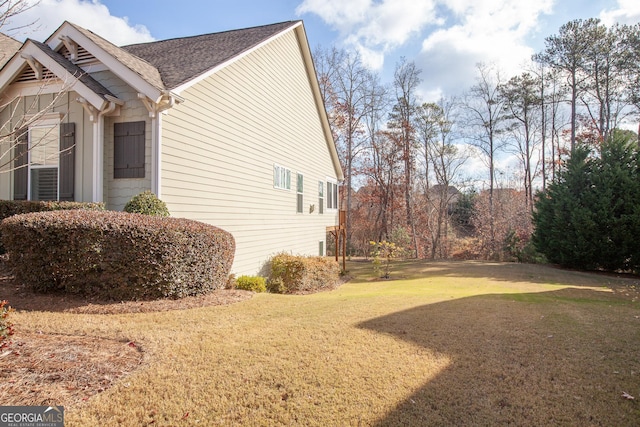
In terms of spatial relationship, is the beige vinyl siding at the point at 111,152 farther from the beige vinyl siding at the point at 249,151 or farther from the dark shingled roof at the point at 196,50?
the dark shingled roof at the point at 196,50

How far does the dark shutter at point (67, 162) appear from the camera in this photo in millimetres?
7344

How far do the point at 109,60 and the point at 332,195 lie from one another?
1261cm

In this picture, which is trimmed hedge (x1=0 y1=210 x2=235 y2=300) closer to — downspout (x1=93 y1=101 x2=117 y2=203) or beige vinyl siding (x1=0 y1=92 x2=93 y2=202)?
downspout (x1=93 y1=101 x2=117 y2=203)

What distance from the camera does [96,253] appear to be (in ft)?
17.0

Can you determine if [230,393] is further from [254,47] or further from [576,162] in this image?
[576,162]

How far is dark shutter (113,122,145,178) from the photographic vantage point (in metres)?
7.22

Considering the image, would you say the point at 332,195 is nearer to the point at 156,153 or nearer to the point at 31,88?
the point at 156,153

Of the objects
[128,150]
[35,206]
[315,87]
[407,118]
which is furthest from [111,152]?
[407,118]

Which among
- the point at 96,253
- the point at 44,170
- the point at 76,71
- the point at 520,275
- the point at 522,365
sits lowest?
the point at 520,275

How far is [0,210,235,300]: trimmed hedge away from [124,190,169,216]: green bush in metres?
0.85

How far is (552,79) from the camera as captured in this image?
23922 mm

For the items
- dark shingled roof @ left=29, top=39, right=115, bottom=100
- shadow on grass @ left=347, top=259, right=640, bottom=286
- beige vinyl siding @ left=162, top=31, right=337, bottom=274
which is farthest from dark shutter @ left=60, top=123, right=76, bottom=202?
shadow on grass @ left=347, top=259, right=640, bottom=286

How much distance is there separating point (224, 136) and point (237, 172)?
1.08 metres

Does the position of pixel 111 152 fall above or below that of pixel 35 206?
above
